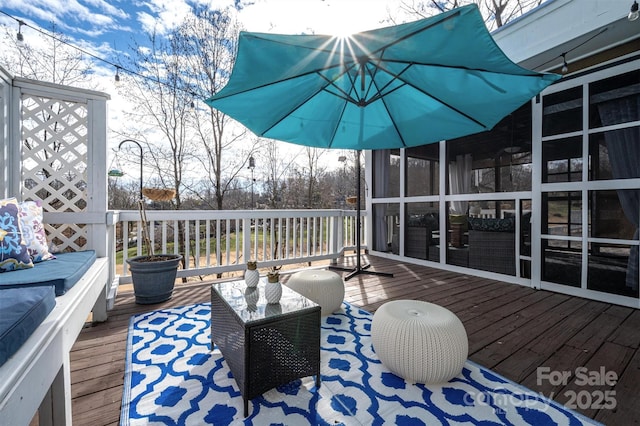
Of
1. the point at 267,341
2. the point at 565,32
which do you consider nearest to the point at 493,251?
the point at 565,32

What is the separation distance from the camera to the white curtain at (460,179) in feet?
13.0

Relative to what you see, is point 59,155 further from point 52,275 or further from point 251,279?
point 251,279

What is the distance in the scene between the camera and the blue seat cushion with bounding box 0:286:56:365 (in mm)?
884

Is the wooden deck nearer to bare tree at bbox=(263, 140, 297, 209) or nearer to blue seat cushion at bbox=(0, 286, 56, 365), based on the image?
blue seat cushion at bbox=(0, 286, 56, 365)

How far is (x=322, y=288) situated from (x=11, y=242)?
212cm

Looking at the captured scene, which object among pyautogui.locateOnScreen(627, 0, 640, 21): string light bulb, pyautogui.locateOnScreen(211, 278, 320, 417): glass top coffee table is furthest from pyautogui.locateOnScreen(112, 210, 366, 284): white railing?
pyautogui.locateOnScreen(627, 0, 640, 21): string light bulb

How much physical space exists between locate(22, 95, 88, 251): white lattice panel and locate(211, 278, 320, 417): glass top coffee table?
1.94 metres

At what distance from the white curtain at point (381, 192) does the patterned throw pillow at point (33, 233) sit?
4492 millimetres

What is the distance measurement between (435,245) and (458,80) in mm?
2774

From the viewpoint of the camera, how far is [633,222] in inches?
105

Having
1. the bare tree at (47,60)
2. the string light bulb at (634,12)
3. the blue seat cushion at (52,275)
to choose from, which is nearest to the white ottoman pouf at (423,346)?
the blue seat cushion at (52,275)

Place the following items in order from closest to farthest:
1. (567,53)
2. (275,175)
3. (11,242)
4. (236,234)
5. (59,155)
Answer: (11,242) → (59,155) → (567,53) → (236,234) → (275,175)

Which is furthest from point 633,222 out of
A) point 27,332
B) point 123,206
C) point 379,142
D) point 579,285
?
point 123,206

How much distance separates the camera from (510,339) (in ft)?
6.73
